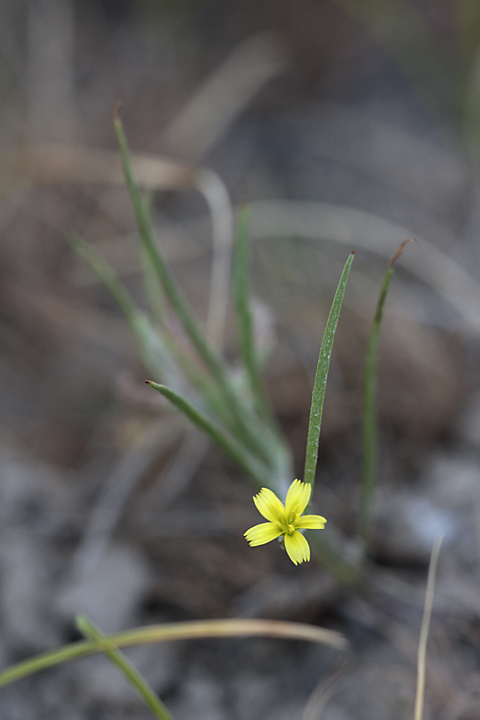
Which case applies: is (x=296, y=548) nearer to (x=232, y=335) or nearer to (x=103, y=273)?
(x=103, y=273)

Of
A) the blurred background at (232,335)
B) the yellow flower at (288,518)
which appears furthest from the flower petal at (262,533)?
the blurred background at (232,335)

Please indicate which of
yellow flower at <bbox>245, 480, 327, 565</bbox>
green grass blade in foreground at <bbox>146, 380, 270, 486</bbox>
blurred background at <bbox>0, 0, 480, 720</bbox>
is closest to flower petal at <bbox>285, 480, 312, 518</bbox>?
yellow flower at <bbox>245, 480, 327, 565</bbox>

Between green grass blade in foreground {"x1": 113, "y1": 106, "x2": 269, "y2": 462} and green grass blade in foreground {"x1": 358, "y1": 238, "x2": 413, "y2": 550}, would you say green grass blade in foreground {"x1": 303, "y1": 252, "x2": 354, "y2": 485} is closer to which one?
green grass blade in foreground {"x1": 358, "y1": 238, "x2": 413, "y2": 550}

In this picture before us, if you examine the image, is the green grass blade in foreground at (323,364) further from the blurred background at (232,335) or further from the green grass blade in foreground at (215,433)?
the blurred background at (232,335)

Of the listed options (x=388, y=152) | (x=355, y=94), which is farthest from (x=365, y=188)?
(x=355, y=94)

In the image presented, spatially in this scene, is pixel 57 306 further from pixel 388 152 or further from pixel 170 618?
pixel 388 152

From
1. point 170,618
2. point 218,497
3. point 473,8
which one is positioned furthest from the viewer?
point 473,8
